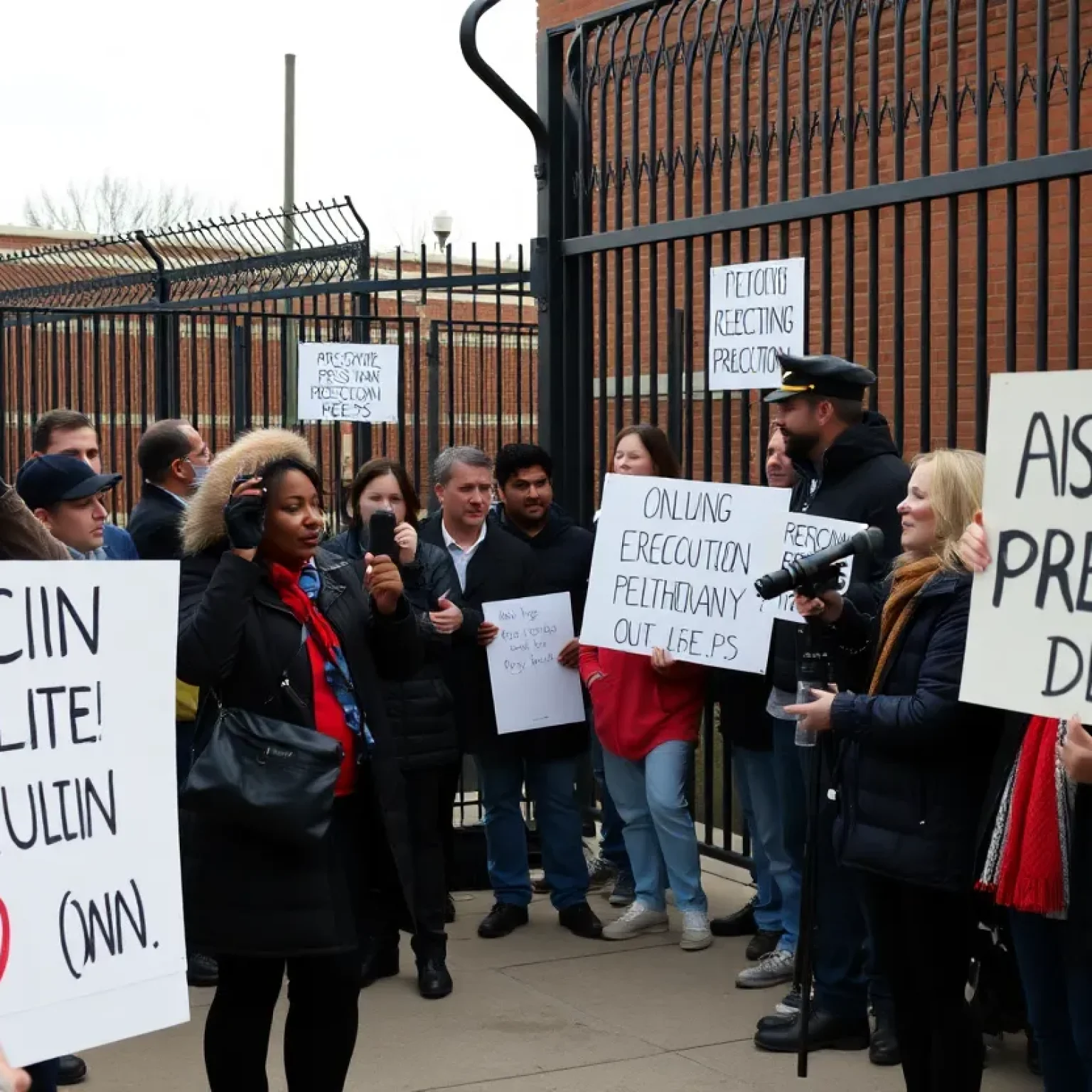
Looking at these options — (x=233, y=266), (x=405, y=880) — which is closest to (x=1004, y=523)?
(x=405, y=880)

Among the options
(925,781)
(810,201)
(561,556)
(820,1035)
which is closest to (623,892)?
(561,556)

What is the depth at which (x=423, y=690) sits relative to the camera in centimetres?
605

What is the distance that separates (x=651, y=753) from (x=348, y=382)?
498cm

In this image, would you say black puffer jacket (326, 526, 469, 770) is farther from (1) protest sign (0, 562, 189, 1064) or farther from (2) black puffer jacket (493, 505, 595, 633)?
(1) protest sign (0, 562, 189, 1064)

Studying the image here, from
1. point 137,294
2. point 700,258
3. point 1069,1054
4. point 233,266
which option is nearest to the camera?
point 1069,1054

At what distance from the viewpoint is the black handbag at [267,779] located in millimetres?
3900

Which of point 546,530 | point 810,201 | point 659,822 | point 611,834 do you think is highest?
point 810,201

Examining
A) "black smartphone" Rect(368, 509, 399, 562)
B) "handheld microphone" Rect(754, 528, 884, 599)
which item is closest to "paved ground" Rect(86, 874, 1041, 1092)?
"handheld microphone" Rect(754, 528, 884, 599)

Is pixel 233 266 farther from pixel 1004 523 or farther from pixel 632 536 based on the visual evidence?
pixel 1004 523

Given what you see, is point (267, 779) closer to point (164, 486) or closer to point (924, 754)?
point (924, 754)

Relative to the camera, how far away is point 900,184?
6152 mm

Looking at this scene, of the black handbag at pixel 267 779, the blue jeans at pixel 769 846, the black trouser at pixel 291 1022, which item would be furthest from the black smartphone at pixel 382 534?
the blue jeans at pixel 769 846

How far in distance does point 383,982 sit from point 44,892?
361cm

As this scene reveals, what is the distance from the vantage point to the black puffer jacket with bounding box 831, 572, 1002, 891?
13.7ft
